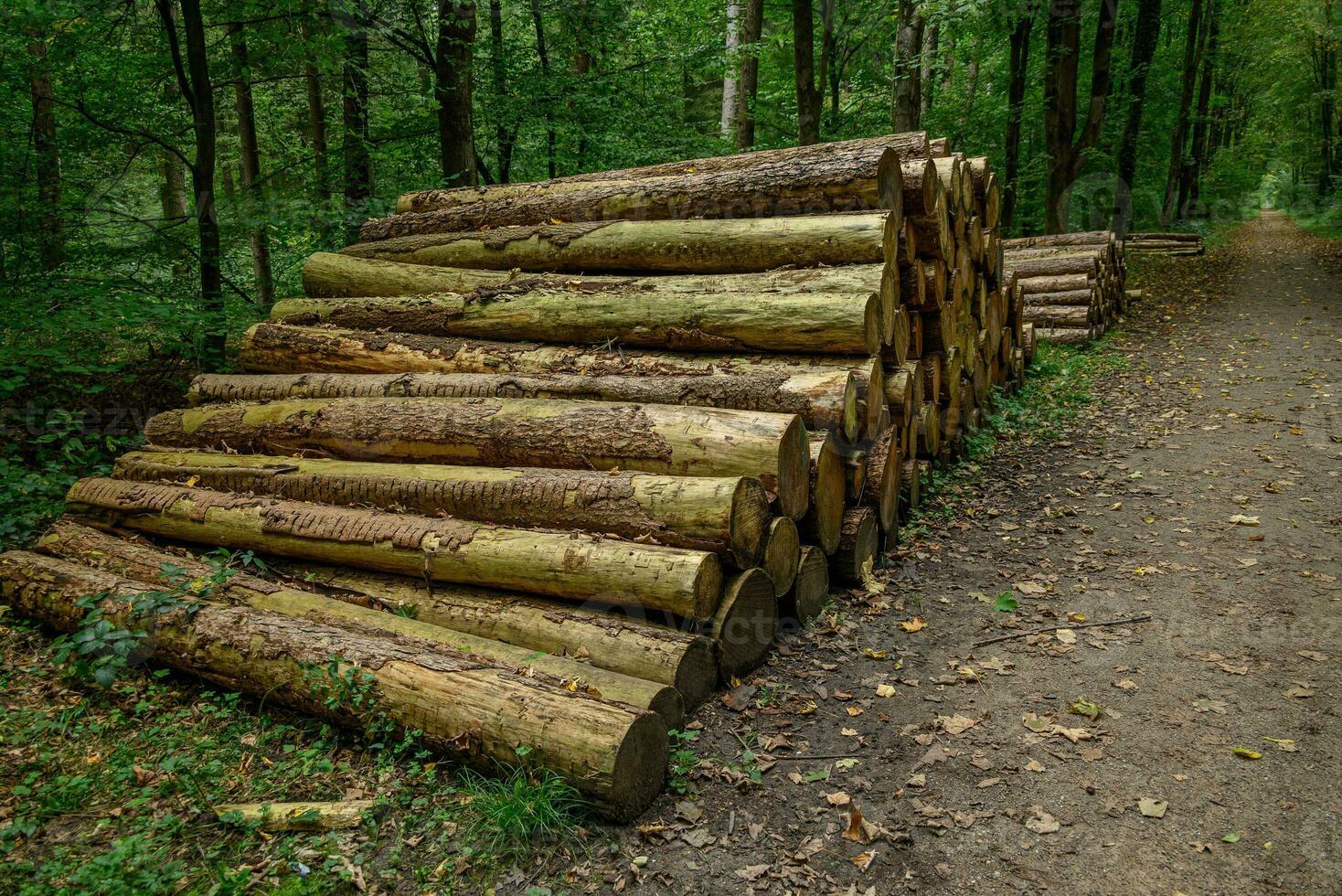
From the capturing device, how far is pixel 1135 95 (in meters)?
17.0

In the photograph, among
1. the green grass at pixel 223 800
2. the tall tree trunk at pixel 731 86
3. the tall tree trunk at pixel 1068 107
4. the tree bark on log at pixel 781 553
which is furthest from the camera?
the tall tree trunk at pixel 731 86

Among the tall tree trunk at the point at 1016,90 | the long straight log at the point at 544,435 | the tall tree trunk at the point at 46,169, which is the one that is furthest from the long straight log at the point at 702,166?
the tall tree trunk at the point at 1016,90

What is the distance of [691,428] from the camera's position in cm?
460

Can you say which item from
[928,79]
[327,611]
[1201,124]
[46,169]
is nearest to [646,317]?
[327,611]

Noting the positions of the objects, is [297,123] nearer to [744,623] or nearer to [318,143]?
[318,143]

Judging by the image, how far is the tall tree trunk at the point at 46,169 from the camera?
8008 mm

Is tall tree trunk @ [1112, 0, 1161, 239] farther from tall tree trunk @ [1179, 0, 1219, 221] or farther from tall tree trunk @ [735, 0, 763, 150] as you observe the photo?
tall tree trunk @ [735, 0, 763, 150]

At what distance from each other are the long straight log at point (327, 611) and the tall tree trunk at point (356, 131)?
19.4ft

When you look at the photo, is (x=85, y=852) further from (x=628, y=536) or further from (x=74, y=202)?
(x=74, y=202)

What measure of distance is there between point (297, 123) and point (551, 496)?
47.8 feet

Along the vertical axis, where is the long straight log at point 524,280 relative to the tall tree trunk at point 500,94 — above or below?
below

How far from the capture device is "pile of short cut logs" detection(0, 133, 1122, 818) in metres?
3.85

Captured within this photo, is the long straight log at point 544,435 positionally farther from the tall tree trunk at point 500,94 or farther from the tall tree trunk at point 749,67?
the tall tree trunk at point 749,67

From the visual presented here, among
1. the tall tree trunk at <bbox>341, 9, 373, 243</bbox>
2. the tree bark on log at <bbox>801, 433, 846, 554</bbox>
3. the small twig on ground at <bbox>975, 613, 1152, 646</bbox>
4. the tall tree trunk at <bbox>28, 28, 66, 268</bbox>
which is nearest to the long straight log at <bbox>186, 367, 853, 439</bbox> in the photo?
the tree bark on log at <bbox>801, 433, 846, 554</bbox>
